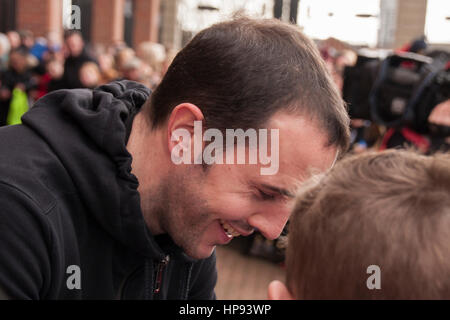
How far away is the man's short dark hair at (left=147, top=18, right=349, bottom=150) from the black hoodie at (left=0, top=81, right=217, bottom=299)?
23cm

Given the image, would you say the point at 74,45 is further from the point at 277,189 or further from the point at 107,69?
the point at 277,189

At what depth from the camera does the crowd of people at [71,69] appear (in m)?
5.90

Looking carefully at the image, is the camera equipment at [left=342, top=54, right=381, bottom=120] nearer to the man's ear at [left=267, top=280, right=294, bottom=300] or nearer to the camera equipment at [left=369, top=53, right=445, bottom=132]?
the camera equipment at [left=369, top=53, right=445, bottom=132]

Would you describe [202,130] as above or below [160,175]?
above

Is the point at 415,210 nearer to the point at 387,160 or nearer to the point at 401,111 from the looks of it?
the point at 387,160

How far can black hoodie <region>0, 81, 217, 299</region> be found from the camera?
1309mm

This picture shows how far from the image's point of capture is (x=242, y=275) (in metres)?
4.68

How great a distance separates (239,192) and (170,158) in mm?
215

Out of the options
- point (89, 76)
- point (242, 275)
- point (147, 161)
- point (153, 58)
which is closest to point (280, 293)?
point (147, 161)

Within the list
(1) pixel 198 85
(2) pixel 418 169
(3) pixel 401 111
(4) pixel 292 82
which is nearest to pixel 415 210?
(2) pixel 418 169

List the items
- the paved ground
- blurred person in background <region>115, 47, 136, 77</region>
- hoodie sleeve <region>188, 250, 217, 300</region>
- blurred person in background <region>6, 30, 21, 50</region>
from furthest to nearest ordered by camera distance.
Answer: blurred person in background <region>6, 30, 21, 50</region> → blurred person in background <region>115, 47, 136, 77</region> → the paved ground → hoodie sleeve <region>188, 250, 217, 300</region>

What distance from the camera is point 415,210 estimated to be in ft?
2.80

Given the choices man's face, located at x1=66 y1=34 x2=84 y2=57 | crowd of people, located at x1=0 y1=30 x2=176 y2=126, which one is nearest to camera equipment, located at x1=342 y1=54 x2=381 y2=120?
crowd of people, located at x1=0 y1=30 x2=176 y2=126
